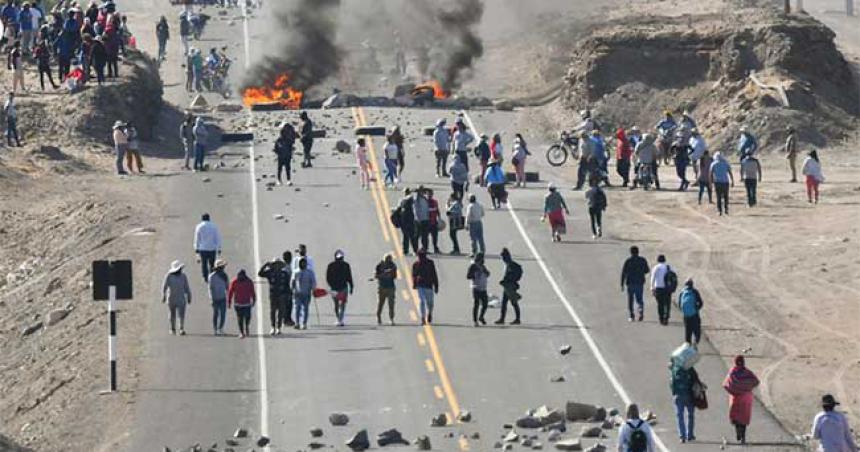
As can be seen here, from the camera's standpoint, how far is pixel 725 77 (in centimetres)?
6762

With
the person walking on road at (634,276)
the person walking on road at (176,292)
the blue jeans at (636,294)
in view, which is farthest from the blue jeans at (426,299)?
the person walking on road at (176,292)

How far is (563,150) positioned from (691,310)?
2228cm

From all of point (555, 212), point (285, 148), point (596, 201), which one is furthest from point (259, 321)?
point (285, 148)

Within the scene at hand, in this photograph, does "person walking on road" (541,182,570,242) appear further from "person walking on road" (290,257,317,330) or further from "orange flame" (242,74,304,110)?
"orange flame" (242,74,304,110)

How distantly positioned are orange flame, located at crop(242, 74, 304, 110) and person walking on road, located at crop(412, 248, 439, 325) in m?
29.5

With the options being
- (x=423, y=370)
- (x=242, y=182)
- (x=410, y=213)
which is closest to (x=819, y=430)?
(x=423, y=370)

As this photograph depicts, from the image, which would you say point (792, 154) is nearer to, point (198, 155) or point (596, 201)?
point (596, 201)

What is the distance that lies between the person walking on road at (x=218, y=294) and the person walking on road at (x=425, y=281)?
3.38m

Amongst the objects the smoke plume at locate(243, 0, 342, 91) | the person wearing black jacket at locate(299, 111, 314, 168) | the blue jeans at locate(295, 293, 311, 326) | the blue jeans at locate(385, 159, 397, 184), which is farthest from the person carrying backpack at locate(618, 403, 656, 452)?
the smoke plume at locate(243, 0, 342, 91)

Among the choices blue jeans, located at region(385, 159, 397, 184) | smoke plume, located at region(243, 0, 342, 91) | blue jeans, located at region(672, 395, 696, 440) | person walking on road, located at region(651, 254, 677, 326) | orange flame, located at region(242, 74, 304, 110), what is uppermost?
smoke plume, located at region(243, 0, 342, 91)

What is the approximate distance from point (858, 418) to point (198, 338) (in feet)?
39.4

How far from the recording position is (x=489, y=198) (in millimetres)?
55031

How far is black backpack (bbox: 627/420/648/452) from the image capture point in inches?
1194

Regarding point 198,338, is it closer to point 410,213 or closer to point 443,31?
point 410,213
